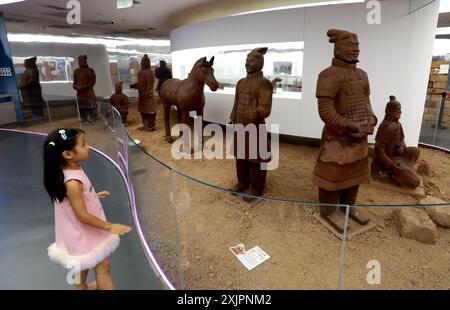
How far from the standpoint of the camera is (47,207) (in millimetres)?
3471

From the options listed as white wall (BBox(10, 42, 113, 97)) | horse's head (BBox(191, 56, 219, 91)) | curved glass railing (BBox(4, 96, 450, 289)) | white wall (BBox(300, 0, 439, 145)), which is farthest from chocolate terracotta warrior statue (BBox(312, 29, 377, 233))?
white wall (BBox(10, 42, 113, 97))

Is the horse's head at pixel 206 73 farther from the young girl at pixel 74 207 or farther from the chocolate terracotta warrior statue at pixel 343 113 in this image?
the young girl at pixel 74 207

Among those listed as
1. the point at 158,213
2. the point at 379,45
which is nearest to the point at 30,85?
the point at 158,213

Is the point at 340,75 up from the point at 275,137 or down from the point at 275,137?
up

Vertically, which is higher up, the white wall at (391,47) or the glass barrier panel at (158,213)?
the white wall at (391,47)

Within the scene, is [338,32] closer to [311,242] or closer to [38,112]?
[311,242]

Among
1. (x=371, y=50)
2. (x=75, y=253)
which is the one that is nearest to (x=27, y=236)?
(x=75, y=253)

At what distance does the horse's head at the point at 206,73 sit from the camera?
14.6 ft

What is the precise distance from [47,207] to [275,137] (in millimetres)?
4045

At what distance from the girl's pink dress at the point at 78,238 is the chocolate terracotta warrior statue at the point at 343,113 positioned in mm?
1906

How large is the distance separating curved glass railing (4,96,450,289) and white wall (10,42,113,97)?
35.8ft

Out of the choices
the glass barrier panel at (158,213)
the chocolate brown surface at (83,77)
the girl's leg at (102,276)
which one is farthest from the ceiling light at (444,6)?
the chocolate brown surface at (83,77)
